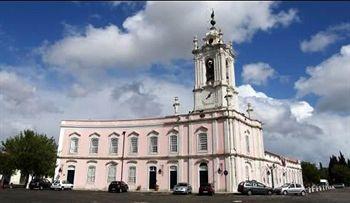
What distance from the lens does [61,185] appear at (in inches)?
1829

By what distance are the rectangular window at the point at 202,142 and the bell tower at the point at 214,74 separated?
4602 mm

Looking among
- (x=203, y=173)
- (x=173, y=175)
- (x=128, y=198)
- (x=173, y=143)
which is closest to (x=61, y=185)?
(x=173, y=175)

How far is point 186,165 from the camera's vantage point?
4600 cm

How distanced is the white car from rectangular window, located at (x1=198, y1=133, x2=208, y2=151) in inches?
685

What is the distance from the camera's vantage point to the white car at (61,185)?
4538 cm

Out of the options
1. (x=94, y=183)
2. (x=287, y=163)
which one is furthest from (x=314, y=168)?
(x=94, y=183)

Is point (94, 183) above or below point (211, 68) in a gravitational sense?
below

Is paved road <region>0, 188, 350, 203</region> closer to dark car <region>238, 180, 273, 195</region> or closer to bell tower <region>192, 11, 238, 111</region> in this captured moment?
dark car <region>238, 180, 273, 195</region>

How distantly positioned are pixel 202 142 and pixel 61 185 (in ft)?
59.5

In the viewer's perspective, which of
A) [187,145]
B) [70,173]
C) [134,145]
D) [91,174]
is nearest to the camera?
[187,145]

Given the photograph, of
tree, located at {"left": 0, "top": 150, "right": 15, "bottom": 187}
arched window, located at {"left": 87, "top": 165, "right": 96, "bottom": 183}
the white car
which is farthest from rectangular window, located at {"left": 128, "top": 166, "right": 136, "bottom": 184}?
tree, located at {"left": 0, "top": 150, "right": 15, "bottom": 187}

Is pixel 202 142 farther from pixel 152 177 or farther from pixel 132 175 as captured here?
pixel 132 175

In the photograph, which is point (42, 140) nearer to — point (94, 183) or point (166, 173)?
point (94, 183)

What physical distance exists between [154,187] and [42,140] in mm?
16878
